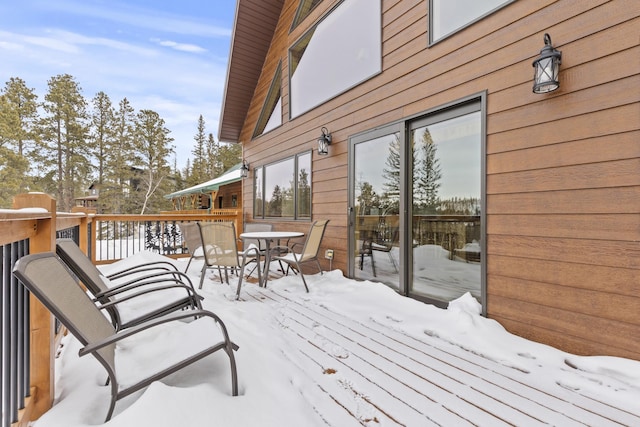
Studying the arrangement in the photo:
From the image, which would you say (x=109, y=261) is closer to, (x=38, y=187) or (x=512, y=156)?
(x=512, y=156)

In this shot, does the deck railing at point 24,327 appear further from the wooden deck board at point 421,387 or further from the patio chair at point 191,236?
the patio chair at point 191,236

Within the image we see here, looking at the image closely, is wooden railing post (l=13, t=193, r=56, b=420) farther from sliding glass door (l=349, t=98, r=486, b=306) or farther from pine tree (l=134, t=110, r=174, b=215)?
pine tree (l=134, t=110, r=174, b=215)

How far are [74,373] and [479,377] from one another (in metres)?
2.45

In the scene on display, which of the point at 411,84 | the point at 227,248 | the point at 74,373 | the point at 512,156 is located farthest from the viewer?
the point at 227,248

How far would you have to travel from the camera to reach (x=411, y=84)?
3.57 m

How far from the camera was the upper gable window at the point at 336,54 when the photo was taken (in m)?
4.25

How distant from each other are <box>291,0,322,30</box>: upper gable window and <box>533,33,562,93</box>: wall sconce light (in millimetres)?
4465

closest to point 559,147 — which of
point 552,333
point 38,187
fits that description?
point 552,333

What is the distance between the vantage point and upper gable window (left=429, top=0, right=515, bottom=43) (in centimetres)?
286

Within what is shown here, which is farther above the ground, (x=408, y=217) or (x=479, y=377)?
(x=408, y=217)

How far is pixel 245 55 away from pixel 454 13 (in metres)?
5.08

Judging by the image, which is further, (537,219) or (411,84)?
(411,84)

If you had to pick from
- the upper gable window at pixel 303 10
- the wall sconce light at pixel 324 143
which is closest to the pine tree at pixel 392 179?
the wall sconce light at pixel 324 143

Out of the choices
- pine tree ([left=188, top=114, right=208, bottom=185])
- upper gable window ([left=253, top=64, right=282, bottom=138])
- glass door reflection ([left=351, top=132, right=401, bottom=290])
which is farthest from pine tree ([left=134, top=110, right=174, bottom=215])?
glass door reflection ([left=351, top=132, right=401, bottom=290])
